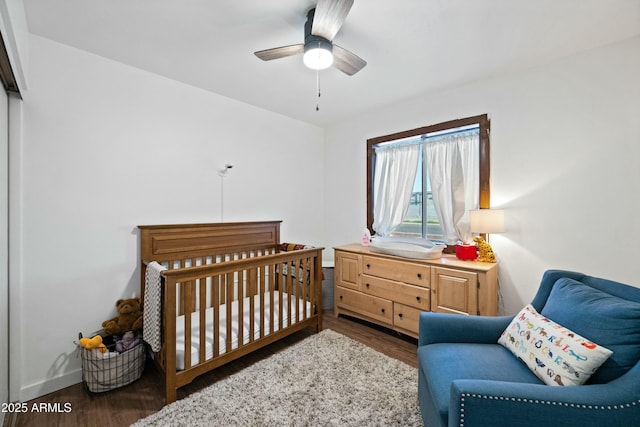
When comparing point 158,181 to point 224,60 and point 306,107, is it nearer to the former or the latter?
point 224,60

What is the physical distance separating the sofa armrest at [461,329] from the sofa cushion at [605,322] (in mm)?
296

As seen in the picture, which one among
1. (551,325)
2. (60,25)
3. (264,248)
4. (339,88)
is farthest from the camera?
(264,248)

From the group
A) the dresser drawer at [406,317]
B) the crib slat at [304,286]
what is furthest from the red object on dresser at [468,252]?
the crib slat at [304,286]

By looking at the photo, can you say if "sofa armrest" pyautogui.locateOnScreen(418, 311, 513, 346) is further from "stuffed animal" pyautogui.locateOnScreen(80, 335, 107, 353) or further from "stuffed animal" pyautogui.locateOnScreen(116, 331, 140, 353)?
"stuffed animal" pyautogui.locateOnScreen(80, 335, 107, 353)

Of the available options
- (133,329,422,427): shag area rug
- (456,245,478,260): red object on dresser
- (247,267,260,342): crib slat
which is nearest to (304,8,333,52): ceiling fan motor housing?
(247,267,260,342): crib slat

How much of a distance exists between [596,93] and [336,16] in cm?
210

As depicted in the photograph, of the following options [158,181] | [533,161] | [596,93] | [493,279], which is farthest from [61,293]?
[596,93]

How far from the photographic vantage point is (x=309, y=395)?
5.79 feet

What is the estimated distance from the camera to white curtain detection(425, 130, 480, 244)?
267cm

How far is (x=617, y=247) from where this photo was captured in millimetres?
1958

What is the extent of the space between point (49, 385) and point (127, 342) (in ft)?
1.79

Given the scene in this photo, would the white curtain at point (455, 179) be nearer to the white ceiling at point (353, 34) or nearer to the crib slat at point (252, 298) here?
the white ceiling at point (353, 34)

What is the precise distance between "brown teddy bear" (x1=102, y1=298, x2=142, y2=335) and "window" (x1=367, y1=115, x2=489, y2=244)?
2560mm

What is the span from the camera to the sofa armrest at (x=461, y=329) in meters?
1.54
